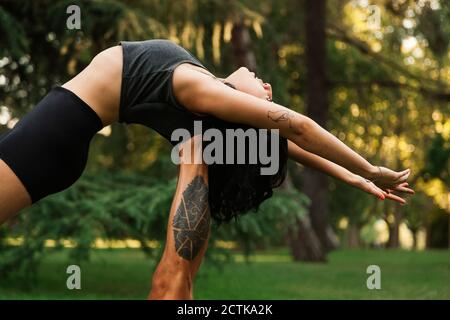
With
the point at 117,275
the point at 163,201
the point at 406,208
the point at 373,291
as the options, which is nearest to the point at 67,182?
the point at 163,201

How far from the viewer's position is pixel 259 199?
3045mm

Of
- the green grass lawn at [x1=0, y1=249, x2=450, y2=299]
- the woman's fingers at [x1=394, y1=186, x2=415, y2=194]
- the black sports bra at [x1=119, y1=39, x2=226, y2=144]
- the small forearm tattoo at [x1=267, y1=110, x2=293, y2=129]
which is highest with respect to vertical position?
the black sports bra at [x1=119, y1=39, x2=226, y2=144]

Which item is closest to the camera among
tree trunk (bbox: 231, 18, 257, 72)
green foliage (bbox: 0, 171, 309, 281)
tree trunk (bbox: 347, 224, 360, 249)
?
green foliage (bbox: 0, 171, 309, 281)

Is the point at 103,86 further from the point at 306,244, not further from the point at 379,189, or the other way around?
the point at 306,244

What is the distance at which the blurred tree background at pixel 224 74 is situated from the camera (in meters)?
8.26

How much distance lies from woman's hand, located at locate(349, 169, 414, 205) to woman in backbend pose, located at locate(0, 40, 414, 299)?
0.24 m

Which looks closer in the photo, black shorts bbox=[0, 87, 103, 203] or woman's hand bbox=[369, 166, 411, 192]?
black shorts bbox=[0, 87, 103, 203]

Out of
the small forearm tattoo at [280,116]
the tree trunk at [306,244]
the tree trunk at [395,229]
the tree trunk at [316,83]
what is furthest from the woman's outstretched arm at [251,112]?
the tree trunk at [395,229]

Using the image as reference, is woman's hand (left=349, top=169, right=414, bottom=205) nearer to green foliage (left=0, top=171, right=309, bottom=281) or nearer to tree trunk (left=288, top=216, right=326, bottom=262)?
green foliage (left=0, top=171, right=309, bottom=281)

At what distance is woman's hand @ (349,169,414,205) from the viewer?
3.00 metres

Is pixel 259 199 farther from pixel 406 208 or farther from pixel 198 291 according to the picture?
pixel 406 208

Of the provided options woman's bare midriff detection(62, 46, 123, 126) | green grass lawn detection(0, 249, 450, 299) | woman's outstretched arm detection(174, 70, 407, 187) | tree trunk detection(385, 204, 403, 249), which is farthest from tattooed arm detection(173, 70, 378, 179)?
tree trunk detection(385, 204, 403, 249)

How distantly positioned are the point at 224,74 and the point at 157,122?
9445 millimetres

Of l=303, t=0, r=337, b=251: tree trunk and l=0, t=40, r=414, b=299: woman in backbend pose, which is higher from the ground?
l=303, t=0, r=337, b=251: tree trunk
